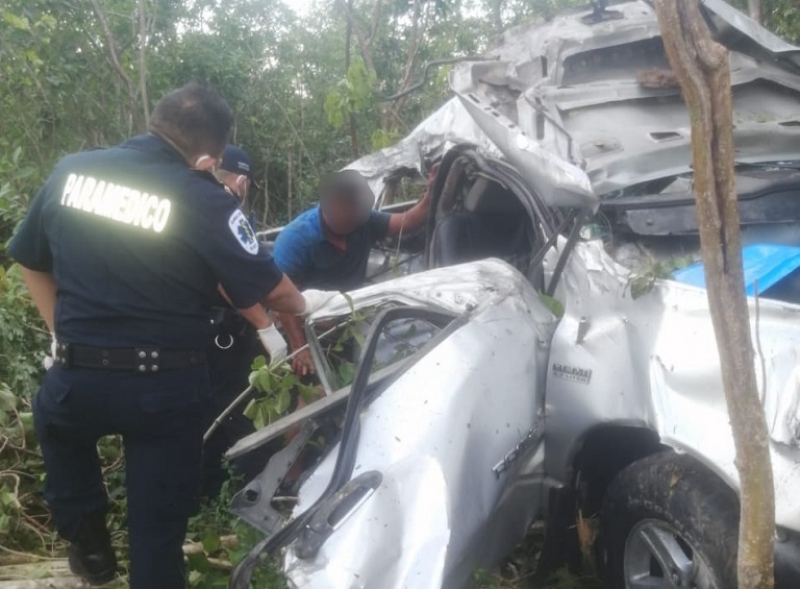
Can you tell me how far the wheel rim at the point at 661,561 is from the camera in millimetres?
2252

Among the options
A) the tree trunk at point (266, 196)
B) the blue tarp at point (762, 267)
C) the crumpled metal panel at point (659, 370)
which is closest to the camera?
the crumpled metal panel at point (659, 370)

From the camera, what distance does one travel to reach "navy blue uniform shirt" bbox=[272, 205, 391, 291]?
159 inches

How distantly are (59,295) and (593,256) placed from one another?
1676 mm

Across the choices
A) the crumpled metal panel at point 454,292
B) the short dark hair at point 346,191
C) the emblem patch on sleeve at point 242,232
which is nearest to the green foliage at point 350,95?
the short dark hair at point 346,191

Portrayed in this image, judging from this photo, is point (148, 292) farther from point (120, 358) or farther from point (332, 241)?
point (332, 241)

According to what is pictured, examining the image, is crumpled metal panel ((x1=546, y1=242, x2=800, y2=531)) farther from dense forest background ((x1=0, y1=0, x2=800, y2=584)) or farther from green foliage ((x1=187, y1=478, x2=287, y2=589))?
dense forest background ((x1=0, y1=0, x2=800, y2=584))

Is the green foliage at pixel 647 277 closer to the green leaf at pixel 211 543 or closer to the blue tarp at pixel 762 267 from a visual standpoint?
the blue tarp at pixel 762 267

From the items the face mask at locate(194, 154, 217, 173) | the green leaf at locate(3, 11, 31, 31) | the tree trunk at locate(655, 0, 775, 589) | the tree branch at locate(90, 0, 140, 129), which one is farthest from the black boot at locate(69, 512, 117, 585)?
the tree branch at locate(90, 0, 140, 129)

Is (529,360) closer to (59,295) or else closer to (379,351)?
(379,351)

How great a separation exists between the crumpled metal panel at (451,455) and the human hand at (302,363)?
0.76 feet

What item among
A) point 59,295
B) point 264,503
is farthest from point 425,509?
point 59,295

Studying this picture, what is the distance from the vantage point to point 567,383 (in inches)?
106

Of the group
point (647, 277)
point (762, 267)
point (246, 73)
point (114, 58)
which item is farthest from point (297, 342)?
point (246, 73)

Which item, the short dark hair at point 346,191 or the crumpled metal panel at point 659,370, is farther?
the short dark hair at point 346,191
